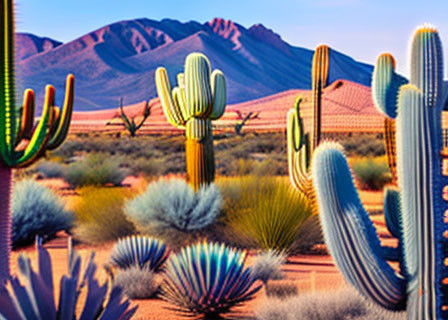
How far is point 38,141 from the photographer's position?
20.2 ft

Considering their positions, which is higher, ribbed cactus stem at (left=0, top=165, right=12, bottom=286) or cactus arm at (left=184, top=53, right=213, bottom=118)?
cactus arm at (left=184, top=53, right=213, bottom=118)

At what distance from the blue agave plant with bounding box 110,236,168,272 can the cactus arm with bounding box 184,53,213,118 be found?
343cm

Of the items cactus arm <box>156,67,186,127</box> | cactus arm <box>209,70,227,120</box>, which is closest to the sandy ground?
cactus arm <box>156,67,186,127</box>

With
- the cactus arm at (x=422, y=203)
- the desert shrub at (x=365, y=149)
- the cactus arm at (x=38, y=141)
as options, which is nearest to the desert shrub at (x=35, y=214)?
the cactus arm at (x=38, y=141)

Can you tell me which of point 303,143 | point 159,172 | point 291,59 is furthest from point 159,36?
point 303,143

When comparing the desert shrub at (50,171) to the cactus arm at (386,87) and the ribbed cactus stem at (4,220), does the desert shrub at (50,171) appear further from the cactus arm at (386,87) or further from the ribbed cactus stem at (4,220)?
the cactus arm at (386,87)

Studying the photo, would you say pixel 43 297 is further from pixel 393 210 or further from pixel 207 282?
pixel 393 210

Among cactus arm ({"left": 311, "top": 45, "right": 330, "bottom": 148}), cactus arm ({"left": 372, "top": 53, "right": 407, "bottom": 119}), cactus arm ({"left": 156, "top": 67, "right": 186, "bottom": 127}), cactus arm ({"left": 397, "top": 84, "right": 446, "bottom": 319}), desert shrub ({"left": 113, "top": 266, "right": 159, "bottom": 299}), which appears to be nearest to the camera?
cactus arm ({"left": 397, "top": 84, "right": 446, "bottom": 319})

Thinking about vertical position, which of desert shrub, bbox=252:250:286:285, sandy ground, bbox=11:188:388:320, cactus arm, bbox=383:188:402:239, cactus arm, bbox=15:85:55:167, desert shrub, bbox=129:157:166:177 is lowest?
sandy ground, bbox=11:188:388:320

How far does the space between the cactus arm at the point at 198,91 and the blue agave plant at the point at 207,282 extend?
495 cm

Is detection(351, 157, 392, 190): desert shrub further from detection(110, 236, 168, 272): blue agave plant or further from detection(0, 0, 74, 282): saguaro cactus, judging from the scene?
detection(0, 0, 74, 282): saguaro cactus

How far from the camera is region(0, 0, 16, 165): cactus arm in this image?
564 centimetres

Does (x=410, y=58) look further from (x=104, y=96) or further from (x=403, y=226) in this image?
(x=104, y=96)

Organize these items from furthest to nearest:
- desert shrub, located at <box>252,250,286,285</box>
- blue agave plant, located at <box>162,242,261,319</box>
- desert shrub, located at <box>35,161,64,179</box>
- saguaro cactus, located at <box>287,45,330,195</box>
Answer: desert shrub, located at <box>35,161,64,179</box> → saguaro cactus, located at <box>287,45,330,195</box> → desert shrub, located at <box>252,250,286,285</box> → blue agave plant, located at <box>162,242,261,319</box>
